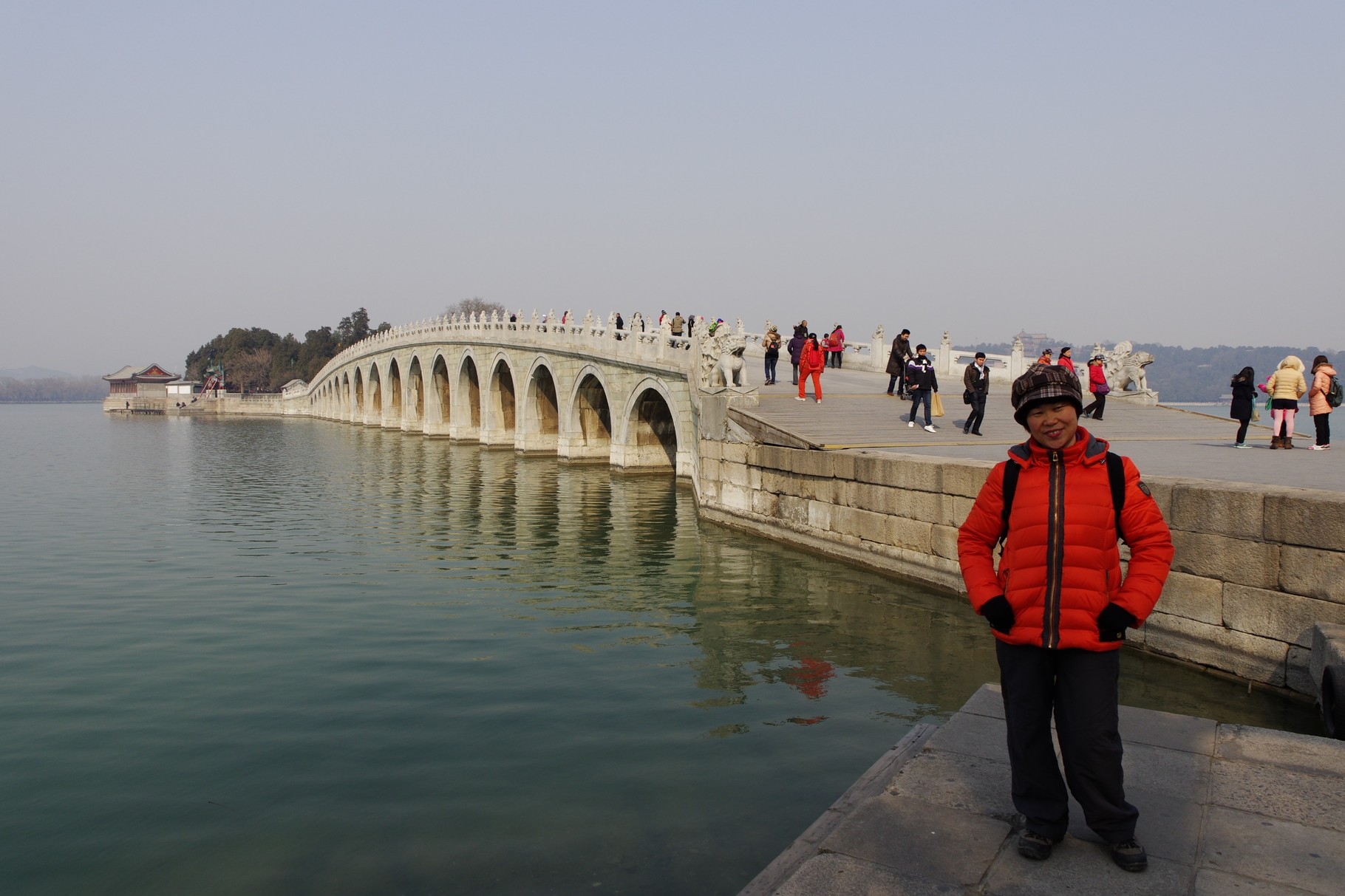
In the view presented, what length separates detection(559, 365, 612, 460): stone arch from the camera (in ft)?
93.7

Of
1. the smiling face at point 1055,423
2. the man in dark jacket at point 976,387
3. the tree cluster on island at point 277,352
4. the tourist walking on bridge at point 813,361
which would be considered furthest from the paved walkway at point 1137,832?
the tree cluster on island at point 277,352

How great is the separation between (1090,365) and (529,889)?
15446mm

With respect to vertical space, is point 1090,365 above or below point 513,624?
above

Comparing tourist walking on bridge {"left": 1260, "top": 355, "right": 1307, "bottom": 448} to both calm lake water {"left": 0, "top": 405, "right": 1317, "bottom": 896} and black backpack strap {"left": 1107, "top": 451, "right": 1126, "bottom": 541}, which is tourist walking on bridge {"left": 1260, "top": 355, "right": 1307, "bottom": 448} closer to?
calm lake water {"left": 0, "top": 405, "right": 1317, "bottom": 896}

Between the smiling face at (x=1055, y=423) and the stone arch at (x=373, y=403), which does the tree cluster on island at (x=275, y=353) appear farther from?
the smiling face at (x=1055, y=423)

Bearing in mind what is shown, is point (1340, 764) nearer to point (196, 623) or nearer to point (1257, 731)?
point (1257, 731)

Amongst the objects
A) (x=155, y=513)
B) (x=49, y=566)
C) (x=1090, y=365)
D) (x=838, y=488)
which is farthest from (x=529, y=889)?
(x=155, y=513)

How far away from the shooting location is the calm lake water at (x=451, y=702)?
16.4 ft

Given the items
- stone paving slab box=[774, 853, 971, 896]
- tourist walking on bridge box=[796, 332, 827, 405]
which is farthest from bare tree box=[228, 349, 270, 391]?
stone paving slab box=[774, 853, 971, 896]

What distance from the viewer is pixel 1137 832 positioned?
3.61 meters

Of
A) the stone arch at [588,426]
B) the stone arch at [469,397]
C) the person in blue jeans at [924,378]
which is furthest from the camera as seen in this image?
the stone arch at [469,397]

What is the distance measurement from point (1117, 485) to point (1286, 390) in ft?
33.7

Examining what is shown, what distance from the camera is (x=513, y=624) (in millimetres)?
9984

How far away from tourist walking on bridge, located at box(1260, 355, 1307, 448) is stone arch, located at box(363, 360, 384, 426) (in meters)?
48.6
